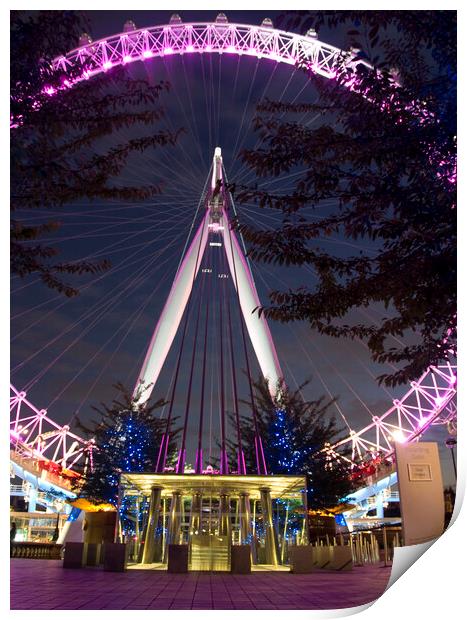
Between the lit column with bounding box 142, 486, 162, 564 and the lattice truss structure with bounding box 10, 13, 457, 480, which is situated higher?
the lattice truss structure with bounding box 10, 13, 457, 480

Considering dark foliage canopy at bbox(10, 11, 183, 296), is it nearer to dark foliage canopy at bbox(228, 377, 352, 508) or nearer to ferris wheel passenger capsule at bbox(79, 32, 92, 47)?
ferris wheel passenger capsule at bbox(79, 32, 92, 47)

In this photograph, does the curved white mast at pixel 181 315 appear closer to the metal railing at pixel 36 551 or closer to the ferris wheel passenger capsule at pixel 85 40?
the metal railing at pixel 36 551

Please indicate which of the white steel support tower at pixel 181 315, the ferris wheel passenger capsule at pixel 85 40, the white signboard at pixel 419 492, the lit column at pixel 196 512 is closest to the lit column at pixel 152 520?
the lit column at pixel 196 512

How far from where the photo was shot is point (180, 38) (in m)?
14.1

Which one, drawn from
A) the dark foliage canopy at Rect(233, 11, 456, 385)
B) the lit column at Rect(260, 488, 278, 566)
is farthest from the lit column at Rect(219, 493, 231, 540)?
the dark foliage canopy at Rect(233, 11, 456, 385)

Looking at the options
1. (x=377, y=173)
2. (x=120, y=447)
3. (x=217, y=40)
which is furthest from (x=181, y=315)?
(x=377, y=173)

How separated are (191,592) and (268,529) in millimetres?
4624

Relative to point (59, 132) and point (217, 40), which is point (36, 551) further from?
point (59, 132)

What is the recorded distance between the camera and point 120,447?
18.5m

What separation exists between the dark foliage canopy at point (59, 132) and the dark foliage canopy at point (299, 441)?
13.2 meters

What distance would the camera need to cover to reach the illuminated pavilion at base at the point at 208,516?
9.57m

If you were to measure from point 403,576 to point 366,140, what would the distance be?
14.7ft

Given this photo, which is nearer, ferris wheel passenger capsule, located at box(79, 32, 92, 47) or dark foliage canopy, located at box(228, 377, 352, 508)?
ferris wheel passenger capsule, located at box(79, 32, 92, 47)

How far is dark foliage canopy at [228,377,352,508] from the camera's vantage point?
1725 cm
